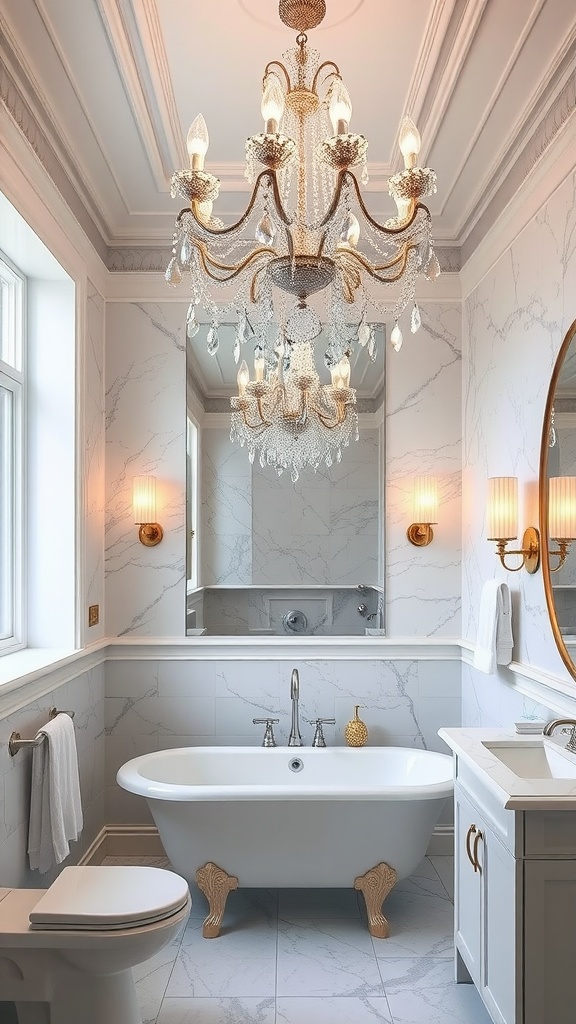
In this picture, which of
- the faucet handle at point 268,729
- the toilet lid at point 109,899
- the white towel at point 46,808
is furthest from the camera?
the faucet handle at point 268,729

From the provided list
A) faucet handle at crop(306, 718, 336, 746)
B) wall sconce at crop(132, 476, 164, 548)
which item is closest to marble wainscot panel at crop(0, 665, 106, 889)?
wall sconce at crop(132, 476, 164, 548)

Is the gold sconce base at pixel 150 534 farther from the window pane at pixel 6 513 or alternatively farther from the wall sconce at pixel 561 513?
the wall sconce at pixel 561 513

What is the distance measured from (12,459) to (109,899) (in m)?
1.74

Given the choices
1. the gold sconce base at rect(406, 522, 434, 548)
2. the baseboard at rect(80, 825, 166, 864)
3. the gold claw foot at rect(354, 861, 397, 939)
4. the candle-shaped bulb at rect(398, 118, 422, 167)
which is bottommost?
the baseboard at rect(80, 825, 166, 864)

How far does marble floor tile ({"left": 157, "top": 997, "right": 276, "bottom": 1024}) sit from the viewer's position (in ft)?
8.16

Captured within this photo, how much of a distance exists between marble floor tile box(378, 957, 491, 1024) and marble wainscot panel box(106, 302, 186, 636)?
1.73m

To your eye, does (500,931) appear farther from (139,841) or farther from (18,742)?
(139,841)

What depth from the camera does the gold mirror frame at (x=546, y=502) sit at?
Answer: 2518mm

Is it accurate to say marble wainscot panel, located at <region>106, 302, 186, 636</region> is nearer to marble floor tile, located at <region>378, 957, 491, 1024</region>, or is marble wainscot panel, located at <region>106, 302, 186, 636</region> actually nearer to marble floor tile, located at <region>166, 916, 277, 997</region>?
marble floor tile, located at <region>166, 916, 277, 997</region>

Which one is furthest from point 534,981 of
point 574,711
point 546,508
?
point 546,508

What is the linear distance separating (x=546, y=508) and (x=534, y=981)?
53.7 inches

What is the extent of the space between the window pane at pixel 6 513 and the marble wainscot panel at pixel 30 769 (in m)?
0.36

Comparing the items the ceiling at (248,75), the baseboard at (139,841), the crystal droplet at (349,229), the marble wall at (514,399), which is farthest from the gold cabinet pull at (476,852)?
the ceiling at (248,75)

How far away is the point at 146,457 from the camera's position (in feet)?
12.8
